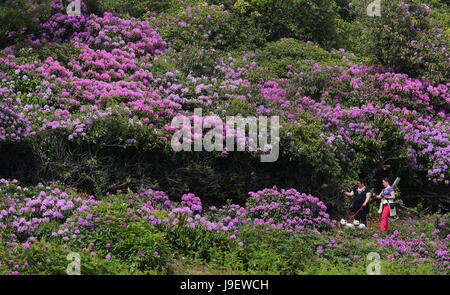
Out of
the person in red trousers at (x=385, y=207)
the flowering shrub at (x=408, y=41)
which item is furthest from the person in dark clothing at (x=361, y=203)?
the flowering shrub at (x=408, y=41)

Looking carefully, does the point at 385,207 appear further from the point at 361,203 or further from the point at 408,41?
the point at 408,41

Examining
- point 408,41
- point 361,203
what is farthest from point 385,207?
point 408,41

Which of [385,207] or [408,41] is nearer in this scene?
[385,207]

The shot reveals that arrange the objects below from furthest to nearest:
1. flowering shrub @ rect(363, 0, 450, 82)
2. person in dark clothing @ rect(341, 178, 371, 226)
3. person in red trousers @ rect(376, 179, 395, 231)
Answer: flowering shrub @ rect(363, 0, 450, 82) → person in dark clothing @ rect(341, 178, 371, 226) → person in red trousers @ rect(376, 179, 395, 231)

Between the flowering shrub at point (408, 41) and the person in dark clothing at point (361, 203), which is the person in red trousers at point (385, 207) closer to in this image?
the person in dark clothing at point (361, 203)

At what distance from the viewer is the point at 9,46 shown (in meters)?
13.8

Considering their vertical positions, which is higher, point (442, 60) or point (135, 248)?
point (442, 60)

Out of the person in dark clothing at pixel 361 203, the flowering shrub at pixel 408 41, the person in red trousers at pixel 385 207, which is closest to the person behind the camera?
the person in red trousers at pixel 385 207

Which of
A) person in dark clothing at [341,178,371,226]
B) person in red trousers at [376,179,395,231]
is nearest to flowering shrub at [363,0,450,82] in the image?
person in red trousers at [376,179,395,231]

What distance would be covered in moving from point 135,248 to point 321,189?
536 centimetres

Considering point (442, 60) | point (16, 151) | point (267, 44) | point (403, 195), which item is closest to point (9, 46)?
point (16, 151)

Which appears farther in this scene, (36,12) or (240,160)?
(36,12)

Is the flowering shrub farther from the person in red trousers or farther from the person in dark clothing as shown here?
the person in dark clothing

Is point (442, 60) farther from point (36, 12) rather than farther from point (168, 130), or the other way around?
point (36, 12)
